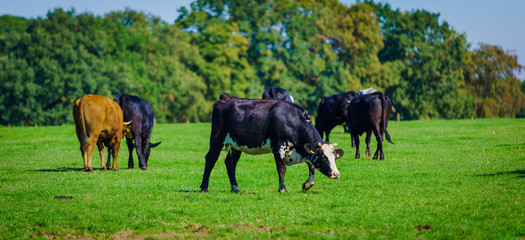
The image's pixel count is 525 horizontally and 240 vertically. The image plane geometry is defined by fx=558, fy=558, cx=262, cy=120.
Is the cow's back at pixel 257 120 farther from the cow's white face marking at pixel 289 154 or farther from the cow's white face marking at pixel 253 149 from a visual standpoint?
the cow's white face marking at pixel 289 154

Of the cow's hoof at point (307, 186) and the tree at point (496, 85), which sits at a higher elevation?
the tree at point (496, 85)

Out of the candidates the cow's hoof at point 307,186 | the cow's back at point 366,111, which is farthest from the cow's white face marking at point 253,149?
the cow's back at point 366,111

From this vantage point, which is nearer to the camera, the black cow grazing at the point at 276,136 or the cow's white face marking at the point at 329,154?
the cow's white face marking at the point at 329,154

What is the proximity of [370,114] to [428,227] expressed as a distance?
1214 cm

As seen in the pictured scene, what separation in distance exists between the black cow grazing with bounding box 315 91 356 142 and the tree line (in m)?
43.6

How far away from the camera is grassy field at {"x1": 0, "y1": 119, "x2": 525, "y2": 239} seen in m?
9.52

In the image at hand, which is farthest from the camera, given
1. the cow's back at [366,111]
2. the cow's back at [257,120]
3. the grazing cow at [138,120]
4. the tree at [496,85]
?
the tree at [496,85]

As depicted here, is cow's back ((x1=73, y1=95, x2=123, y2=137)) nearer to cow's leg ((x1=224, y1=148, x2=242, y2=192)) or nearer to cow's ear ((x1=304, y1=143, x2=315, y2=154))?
cow's leg ((x1=224, y1=148, x2=242, y2=192))

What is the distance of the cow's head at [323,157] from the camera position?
12.6 metres

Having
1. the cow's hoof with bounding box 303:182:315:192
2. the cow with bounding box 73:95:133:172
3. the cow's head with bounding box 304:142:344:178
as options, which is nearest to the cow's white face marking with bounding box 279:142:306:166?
the cow's head with bounding box 304:142:344:178

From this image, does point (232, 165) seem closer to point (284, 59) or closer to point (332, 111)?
point (332, 111)

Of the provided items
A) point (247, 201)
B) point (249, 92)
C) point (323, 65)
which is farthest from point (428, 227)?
point (323, 65)

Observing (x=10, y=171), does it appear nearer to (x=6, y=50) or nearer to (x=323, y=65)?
(x=6, y=50)

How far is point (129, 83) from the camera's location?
6925cm
